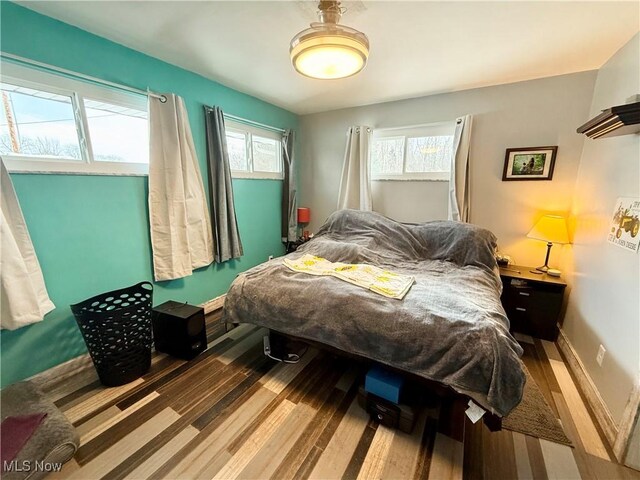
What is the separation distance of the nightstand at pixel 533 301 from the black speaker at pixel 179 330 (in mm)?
2794

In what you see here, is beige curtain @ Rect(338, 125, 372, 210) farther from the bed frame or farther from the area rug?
the area rug

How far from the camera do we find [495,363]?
1204mm

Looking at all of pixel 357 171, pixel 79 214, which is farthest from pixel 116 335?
pixel 357 171

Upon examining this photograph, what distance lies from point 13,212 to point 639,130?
3802 millimetres

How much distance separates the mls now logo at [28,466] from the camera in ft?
3.71

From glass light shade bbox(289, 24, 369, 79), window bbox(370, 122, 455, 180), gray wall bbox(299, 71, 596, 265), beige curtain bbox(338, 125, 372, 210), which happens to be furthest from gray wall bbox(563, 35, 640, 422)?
beige curtain bbox(338, 125, 372, 210)

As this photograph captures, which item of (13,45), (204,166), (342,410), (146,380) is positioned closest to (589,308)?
(342,410)

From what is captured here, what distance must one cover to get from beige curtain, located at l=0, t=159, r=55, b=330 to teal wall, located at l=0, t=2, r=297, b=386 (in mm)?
107

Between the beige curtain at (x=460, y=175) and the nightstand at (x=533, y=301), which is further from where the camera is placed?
the beige curtain at (x=460, y=175)

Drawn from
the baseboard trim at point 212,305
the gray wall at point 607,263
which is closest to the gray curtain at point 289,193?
the baseboard trim at point 212,305

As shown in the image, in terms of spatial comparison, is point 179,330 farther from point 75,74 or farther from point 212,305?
point 75,74

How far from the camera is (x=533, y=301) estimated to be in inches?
94.0

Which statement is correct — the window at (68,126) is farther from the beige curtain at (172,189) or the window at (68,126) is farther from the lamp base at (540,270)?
→ the lamp base at (540,270)

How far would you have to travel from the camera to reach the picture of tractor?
4.88ft
